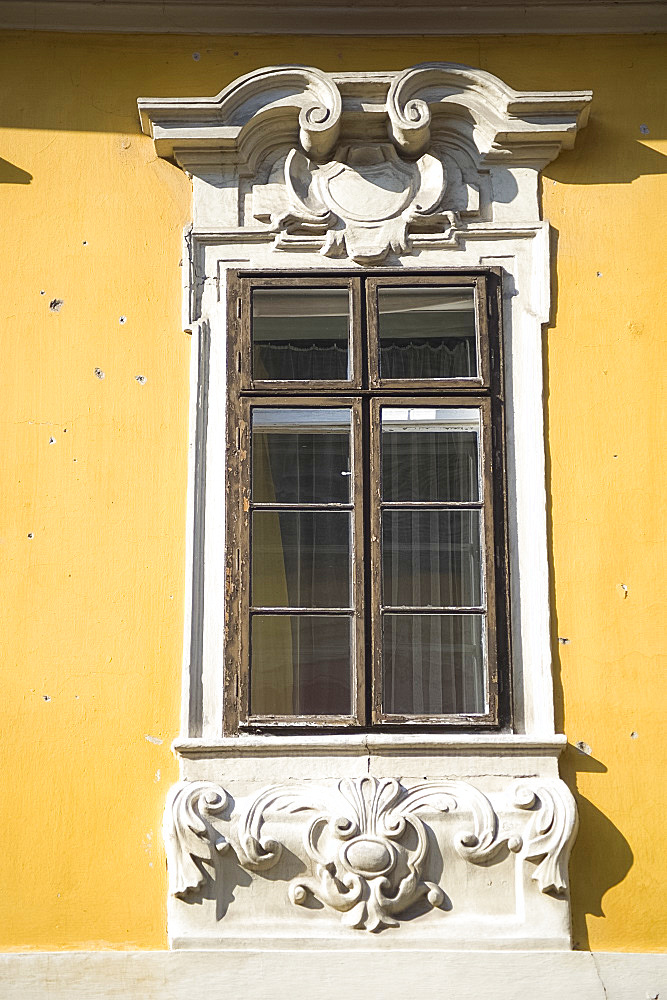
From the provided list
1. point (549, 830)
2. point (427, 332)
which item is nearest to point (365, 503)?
point (427, 332)

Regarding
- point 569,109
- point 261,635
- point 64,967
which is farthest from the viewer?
point 569,109

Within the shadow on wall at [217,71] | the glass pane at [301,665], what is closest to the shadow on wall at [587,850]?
the glass pane at [301,665]

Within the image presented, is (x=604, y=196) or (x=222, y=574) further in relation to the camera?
(x=604, y=196)

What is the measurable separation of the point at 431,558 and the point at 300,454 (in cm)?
59

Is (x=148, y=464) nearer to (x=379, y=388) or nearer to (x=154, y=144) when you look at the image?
(x=379, y=388)

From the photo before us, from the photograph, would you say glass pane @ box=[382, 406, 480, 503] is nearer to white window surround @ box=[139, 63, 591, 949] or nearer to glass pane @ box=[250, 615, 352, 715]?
white window surround @ box=[139, 63, 591, 949]

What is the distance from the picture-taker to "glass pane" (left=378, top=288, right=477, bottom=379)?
Answer: 16.6ft

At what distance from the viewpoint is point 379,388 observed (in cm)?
495

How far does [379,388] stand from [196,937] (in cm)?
194

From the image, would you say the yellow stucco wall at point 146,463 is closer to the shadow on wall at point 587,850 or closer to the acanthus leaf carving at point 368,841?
the shadow on wall at point 587,850

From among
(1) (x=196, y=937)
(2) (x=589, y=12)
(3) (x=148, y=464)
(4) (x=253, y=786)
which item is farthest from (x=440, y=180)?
(1) (x=196, y=937)

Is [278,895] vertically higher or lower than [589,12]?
lower

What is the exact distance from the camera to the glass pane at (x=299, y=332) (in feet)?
16.6

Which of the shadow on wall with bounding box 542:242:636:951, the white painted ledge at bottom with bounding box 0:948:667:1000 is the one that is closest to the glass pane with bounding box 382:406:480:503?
the shadow on wall with bounding box 542:242:636:951
